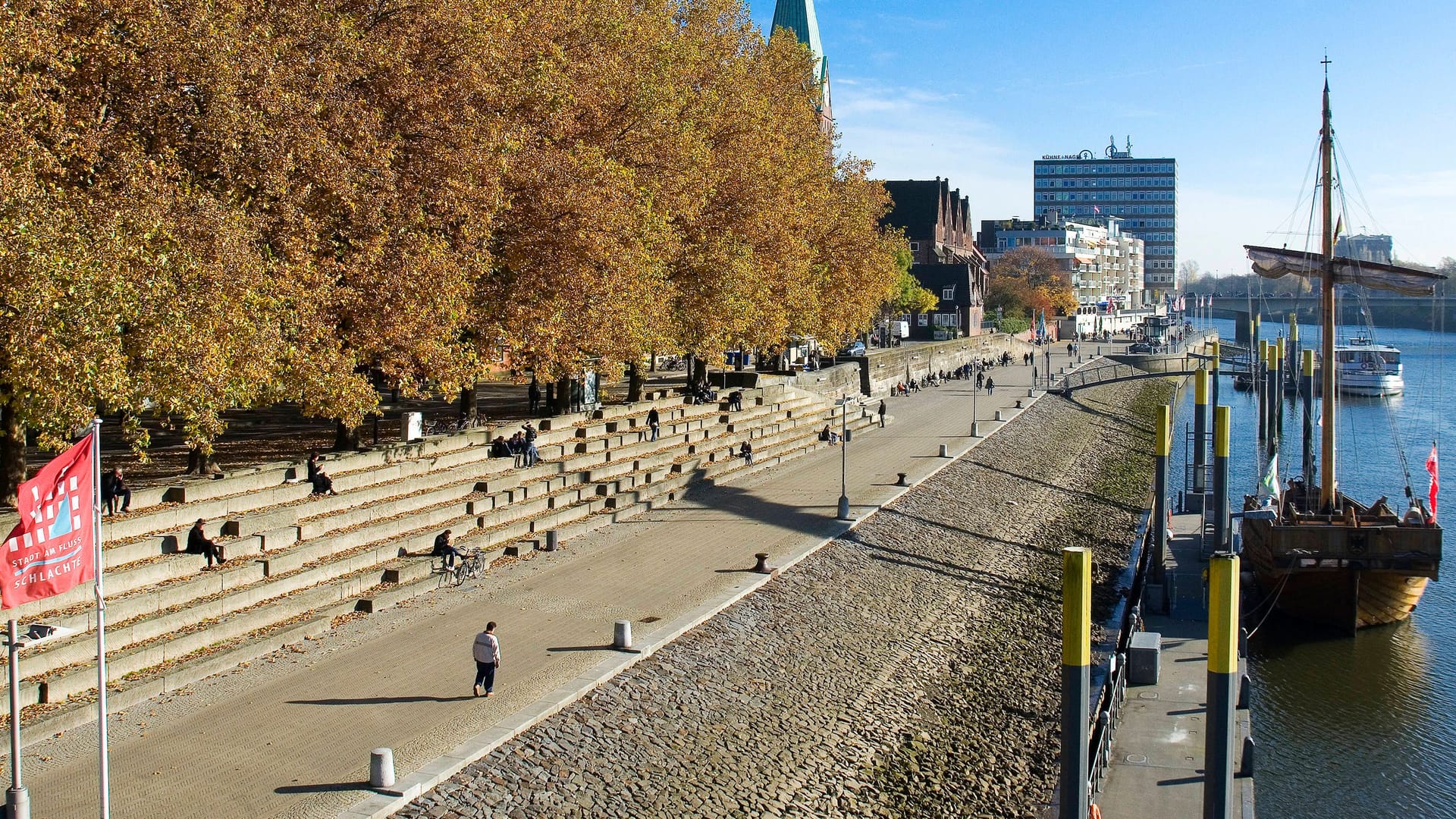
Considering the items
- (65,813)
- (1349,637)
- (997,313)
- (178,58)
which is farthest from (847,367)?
(997,313)

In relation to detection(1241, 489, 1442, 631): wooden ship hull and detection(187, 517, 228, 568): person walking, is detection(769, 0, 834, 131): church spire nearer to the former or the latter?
detection(1241, 489, 1442, 631): wooden ship hull

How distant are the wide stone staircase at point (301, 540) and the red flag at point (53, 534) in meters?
3.45

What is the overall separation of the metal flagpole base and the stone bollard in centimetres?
380

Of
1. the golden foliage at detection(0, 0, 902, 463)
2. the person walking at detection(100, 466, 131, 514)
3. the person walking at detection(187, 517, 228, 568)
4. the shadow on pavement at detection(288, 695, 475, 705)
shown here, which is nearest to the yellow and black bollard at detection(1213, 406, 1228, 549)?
the golden foliage at detection(0, 0, 902, 463)

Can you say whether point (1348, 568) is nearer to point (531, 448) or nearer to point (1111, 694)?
point (1111, 694)

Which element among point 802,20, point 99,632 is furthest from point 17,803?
point 802,20

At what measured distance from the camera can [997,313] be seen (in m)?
129

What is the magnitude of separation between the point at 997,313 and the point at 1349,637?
101038 mm

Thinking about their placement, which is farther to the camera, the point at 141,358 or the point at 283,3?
the point at 283,3

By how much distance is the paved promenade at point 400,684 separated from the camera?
1475cm

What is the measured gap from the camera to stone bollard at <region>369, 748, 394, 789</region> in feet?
48.9

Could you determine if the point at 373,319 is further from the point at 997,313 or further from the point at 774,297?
the point at 997,313

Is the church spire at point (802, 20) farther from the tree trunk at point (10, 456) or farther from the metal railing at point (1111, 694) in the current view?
the tree trunk at point (10, 456)

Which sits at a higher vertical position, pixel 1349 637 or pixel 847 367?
pixel 847 367
